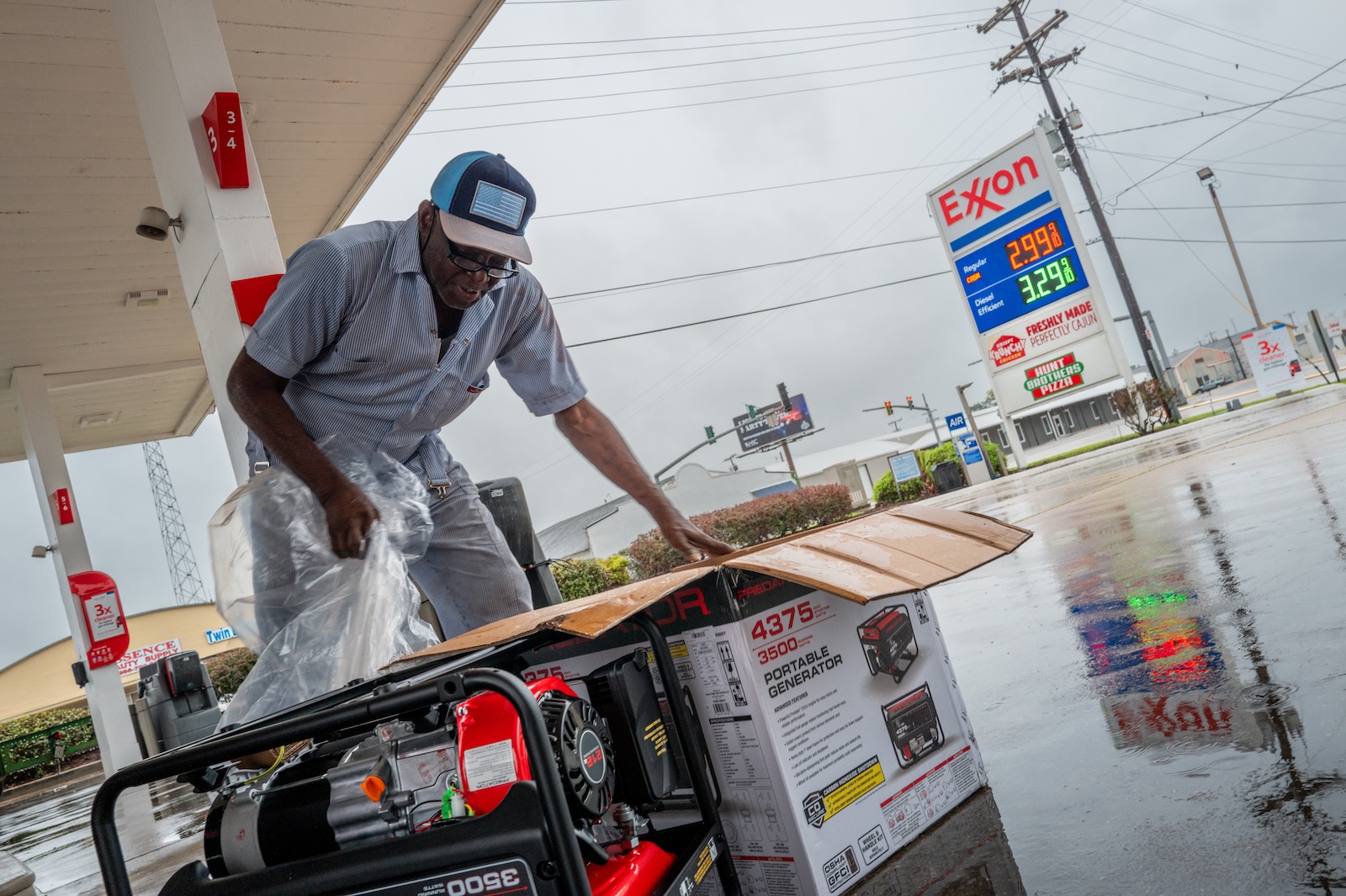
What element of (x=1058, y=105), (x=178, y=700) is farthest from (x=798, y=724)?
(x=1058, y=105)

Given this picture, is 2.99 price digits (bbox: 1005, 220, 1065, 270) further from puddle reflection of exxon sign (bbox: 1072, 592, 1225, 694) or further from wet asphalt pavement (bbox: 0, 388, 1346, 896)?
puddle reflection of exxon sign (bbox: 1072, 592, 1225, 694)

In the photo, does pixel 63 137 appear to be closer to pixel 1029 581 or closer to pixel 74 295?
pixel 74 295

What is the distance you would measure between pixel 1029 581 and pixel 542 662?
3.56 meters

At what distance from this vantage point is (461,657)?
4.72 feet

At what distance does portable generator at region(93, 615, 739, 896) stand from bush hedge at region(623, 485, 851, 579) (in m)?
16.6

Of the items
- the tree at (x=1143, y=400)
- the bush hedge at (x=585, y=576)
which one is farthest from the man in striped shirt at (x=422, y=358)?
the tree at (x=1143, y=400)

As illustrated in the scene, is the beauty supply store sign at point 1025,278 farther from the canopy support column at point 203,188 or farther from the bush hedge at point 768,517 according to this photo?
the canopy support column at point 203,188

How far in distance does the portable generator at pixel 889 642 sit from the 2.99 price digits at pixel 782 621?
17 centimetres

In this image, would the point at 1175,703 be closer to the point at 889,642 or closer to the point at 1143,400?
the point at 889,642

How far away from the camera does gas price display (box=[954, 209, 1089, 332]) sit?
78.5 feet

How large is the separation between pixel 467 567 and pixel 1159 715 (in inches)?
68.5

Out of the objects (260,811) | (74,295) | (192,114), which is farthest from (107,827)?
(74,295)

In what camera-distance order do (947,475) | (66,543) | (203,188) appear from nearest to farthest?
(203,188)
(66,543)
(947,475)

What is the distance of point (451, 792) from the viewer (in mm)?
1197
